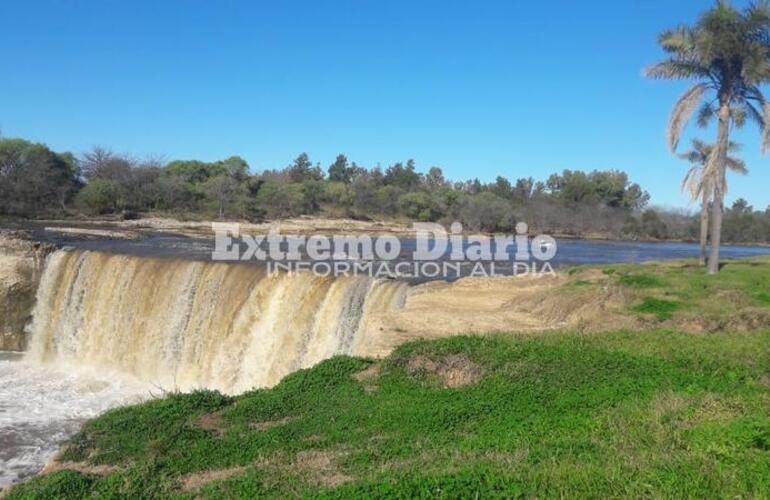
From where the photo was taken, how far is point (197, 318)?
14.4m

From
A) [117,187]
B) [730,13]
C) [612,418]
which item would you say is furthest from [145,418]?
[117,187]

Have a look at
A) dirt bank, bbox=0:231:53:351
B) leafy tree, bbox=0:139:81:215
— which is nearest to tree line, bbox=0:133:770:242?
leafy tree, bbox=0:139:81:215

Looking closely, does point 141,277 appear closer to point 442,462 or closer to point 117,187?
point 442,462

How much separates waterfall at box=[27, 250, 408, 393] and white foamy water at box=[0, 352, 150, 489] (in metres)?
0.64

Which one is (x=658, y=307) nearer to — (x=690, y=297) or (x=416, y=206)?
(x=690, y=297)

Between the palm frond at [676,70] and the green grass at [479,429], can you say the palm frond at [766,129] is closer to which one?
the palm frond at [676,70]

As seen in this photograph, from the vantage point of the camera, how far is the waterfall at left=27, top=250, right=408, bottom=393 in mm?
12422

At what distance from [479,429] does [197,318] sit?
32.6ft

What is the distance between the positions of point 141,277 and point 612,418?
1314cm

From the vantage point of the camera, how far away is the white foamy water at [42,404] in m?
8.87

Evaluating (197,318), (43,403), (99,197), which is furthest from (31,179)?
(43,403)

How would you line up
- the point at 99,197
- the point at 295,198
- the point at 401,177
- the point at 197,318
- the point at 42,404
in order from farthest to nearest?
the point at 401,177
the point at 295,198
the point at 99,197
the point at 197,318
the point at 42,404

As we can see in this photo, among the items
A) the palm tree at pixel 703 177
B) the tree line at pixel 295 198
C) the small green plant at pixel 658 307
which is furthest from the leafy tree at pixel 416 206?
the small green plant at pixel 658 307

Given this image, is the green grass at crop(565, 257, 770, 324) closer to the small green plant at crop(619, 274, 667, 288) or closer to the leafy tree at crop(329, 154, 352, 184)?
the small green plant at crop(619, 274, 667, 288)
